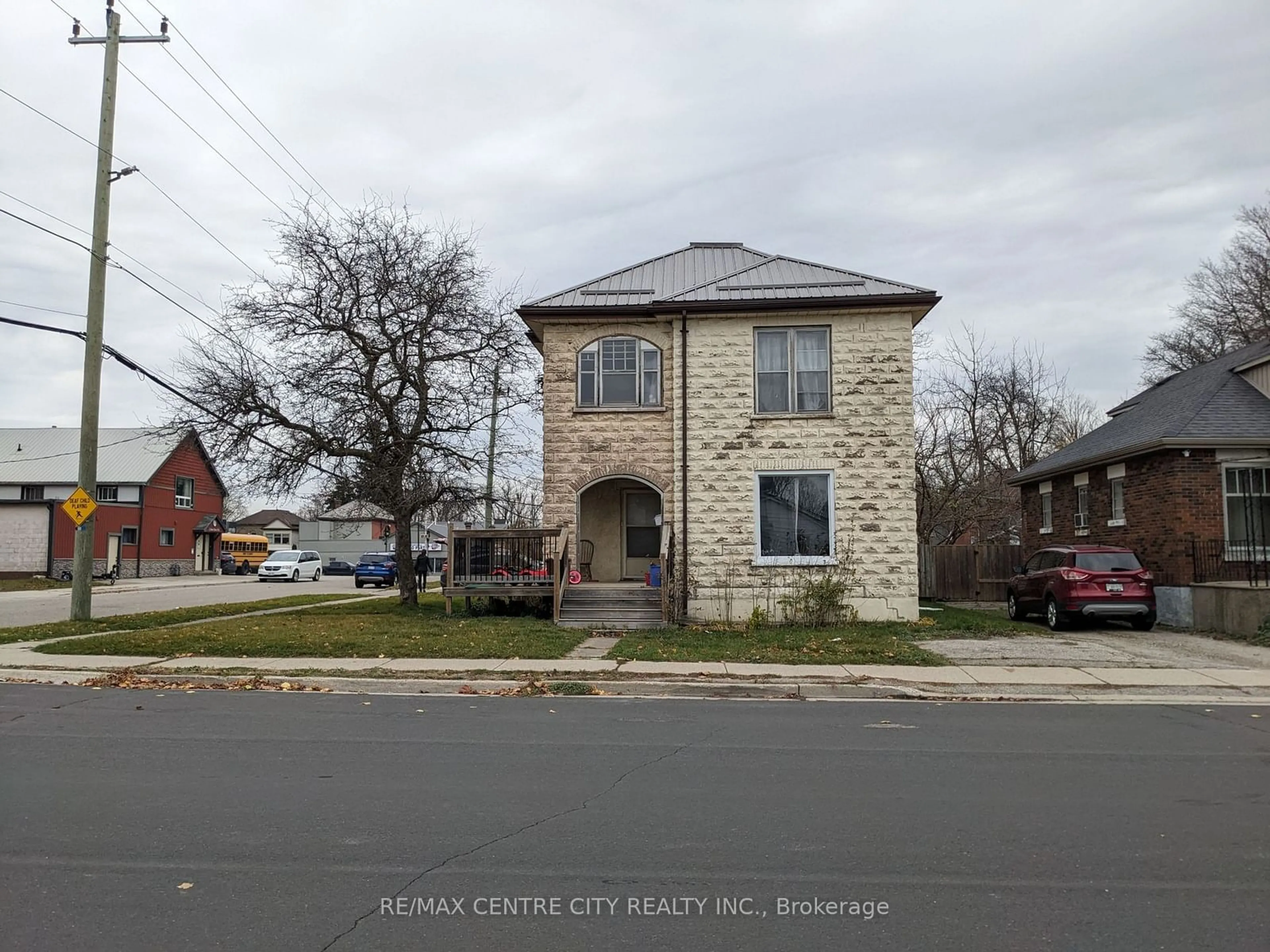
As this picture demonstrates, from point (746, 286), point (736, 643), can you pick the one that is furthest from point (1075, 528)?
point (736, 643)

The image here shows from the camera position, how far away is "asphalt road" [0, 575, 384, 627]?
920 inches

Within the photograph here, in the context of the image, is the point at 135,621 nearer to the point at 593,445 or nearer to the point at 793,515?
the point at 593,445

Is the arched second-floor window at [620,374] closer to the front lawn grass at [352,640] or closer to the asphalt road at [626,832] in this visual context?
the front lawn grass at [352,640]

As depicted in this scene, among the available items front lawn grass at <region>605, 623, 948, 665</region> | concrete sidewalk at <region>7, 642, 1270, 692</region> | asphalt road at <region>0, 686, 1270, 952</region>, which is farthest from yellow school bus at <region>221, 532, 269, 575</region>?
asphalt road at <region>0, 686, 1270, 952</region>

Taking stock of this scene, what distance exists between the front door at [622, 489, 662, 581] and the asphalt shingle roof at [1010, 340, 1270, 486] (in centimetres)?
1037

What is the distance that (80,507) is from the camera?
698 inches

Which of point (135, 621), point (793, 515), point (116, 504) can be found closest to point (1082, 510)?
Result: point (793, 515)

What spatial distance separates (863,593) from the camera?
62.5 ft

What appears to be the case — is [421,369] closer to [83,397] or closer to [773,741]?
[83,397]

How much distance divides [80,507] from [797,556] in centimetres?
1317

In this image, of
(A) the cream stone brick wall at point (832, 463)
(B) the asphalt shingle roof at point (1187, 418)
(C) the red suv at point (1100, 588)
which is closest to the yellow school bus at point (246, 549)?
(A) the cream stone brick wall at point (832, 463)

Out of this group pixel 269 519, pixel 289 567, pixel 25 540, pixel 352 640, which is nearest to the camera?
pixel 352 640

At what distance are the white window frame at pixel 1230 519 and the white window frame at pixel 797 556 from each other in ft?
26.8

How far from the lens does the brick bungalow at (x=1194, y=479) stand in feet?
66.0
